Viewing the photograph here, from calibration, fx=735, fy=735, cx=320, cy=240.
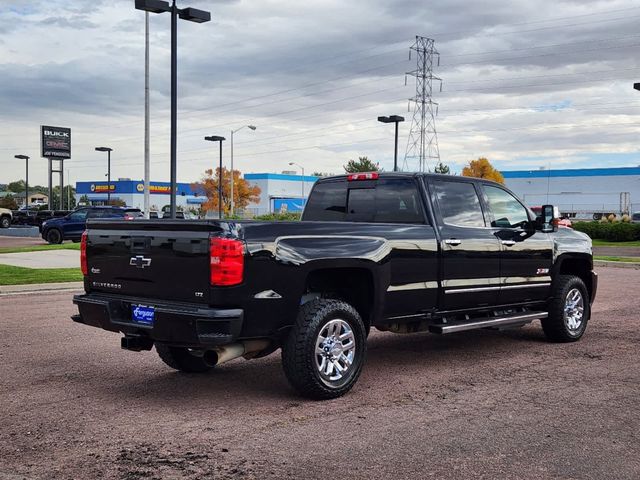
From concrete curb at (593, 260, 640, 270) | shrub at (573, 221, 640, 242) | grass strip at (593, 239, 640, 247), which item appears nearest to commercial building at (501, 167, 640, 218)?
shrub at (573, 221, 640, 242)

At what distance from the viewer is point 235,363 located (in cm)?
786

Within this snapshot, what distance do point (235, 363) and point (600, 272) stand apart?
14893 millimetres

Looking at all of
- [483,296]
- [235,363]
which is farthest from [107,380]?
[483,296]

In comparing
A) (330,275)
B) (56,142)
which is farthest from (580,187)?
(330,275)

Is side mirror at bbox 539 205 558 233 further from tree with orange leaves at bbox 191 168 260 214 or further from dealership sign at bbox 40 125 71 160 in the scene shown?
tree with orange leaves at bbox 191 168 260 214

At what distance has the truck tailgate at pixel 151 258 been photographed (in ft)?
18.9

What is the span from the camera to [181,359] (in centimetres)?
726

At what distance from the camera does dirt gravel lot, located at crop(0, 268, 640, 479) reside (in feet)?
15.2

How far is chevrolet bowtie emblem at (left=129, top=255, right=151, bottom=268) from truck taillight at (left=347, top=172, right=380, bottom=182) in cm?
266

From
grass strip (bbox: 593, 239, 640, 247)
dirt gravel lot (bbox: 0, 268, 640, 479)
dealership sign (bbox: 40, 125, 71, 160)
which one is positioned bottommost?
grass strip (bbox: 593, 239, 640, 247)

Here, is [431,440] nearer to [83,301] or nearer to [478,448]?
[478,448]

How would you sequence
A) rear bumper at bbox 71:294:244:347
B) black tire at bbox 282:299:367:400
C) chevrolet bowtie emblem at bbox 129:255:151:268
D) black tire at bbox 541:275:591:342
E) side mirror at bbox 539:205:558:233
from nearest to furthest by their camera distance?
rear bumper at bbox 71:294:244:347
black tire at bbox 282:299:367:400
chevrolet bowtie emblem at bbox 129:255:151:268
side mirror at bbox 539:205:558:233
black tire at bbox 541:275:591:342

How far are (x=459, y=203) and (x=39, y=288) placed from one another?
1005cm

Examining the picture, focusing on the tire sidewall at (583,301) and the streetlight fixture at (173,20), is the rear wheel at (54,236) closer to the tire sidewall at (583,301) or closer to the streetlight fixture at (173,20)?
the streetlight fixture at (173,20)
